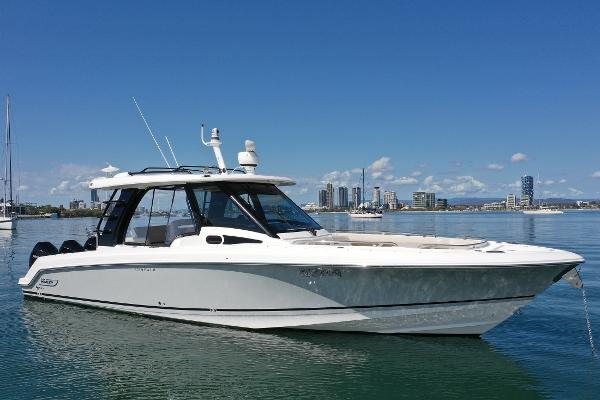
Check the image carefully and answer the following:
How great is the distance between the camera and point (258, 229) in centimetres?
736

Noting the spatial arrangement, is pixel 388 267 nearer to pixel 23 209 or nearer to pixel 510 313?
pixel 510 313

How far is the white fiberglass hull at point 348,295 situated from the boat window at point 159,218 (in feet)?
2.44

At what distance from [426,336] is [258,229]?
2844mm

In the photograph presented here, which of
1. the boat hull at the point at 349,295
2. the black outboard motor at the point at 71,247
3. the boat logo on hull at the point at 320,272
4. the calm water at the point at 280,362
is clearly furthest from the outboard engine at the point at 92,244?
the boat logo on hull at the point at 320,272

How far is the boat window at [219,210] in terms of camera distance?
24.6 ft

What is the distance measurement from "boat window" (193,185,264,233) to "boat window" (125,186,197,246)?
286 millimetres

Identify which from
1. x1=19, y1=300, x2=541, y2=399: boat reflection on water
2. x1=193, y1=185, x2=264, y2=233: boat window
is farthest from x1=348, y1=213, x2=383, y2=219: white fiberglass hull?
x1=19, y1=300, x2=541, y2=399: boat reflection on water

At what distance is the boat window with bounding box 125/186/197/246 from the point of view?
8.11 metres

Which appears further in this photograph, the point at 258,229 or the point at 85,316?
the point at 85,316

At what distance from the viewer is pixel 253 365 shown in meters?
6.16

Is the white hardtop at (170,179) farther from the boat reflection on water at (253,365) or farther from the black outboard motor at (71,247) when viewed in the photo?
the boat reflection on water at (253,365)

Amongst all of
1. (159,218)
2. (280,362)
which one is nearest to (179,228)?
(159,218)

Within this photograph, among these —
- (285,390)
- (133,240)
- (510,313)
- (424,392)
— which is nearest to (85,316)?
(133,240)

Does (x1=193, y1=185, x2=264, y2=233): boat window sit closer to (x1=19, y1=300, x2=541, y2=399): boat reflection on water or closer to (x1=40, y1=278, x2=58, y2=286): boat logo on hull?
(x1=19, y1=300, x2=541, y2=399): boat reflection on water
